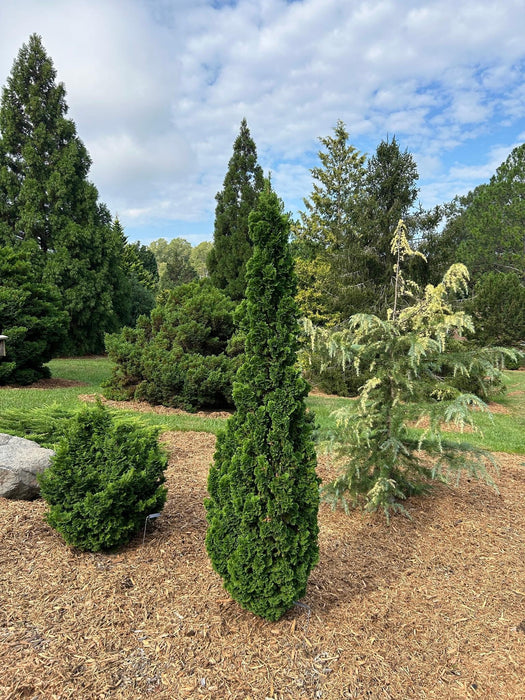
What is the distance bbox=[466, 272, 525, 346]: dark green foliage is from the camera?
20.3 metres

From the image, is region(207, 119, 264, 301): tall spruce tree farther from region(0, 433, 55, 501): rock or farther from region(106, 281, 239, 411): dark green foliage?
region(0, 433, 55, 501): rock

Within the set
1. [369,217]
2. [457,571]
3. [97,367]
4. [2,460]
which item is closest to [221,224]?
[369,217]

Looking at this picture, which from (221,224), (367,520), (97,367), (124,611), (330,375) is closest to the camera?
(124,611)

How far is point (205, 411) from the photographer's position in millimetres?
8352

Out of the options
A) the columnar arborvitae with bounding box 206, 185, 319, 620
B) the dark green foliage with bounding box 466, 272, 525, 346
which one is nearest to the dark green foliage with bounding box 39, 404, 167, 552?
the columnar arborvitae with bounding box 206, 185, 319, 620

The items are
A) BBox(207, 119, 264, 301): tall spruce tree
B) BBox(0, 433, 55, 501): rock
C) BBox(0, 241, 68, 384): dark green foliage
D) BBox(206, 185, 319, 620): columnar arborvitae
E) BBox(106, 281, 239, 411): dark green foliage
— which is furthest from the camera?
BBox(207, 119, 264, 301): tall spruce tree

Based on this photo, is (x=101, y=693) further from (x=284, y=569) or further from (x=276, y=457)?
(x=276, y=457)

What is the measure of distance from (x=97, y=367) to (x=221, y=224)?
885 cm

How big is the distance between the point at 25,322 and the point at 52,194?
33.9 ft

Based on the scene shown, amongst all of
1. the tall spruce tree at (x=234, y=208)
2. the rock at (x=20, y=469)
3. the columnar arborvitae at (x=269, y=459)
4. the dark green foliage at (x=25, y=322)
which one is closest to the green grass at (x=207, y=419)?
the dark green foliage at (x=25, y=322)

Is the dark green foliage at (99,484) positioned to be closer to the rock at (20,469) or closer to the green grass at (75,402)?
the rock at (20,469)

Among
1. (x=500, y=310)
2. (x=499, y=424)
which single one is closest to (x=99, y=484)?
(x=499, y=424)

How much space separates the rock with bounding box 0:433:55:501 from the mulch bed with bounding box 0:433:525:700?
19 centimetres

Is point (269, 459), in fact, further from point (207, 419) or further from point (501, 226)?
point (501, 226)
